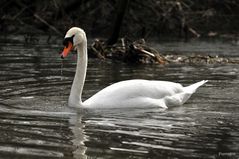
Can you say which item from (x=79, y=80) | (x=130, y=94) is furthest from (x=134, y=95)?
(x=79, y=80)

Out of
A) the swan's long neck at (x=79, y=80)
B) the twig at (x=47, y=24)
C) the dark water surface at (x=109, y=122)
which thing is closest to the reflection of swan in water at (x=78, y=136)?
the dark water surface at (x=109, y=122)

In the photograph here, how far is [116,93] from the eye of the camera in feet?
33.8

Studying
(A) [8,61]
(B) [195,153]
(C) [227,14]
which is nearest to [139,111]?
(B) [195,153]

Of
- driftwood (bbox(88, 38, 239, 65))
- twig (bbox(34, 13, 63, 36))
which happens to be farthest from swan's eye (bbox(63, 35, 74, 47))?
twig (bbox(34, 13, 63, 36))

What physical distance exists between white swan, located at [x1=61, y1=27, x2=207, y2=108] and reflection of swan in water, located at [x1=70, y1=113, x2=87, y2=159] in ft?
1.81

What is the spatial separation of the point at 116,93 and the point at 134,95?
316 mm

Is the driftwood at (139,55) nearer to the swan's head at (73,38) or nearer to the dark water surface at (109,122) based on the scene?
the dark water surface at (109,122)

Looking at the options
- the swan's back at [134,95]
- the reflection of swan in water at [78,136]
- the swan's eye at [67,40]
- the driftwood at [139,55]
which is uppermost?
the swan's eye at [67,40]

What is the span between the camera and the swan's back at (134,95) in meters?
10.2

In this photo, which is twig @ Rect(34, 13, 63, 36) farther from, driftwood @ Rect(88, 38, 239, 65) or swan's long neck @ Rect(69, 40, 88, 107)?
swan's long neck @ Rect(69, 40, 88, 107)

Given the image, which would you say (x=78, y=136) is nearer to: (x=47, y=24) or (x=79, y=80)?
(x=79, y=80)

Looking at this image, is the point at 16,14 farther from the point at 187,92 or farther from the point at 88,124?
the point at 88,124

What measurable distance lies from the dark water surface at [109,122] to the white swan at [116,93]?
0.17m

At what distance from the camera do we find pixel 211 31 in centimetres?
2575
